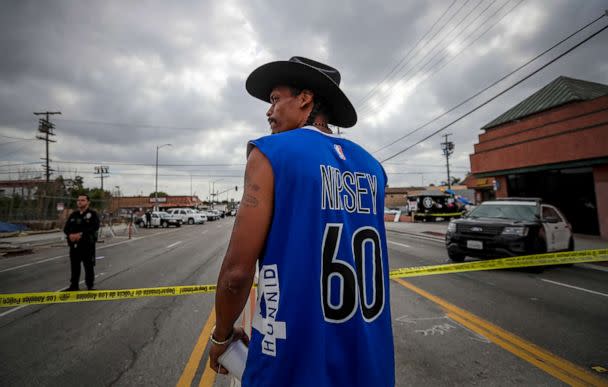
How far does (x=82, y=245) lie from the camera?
20.3 ft

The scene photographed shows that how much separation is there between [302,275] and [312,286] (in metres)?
0.05

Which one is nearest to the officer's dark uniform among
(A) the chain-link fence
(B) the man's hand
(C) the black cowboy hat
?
(C) the black cowboy hat

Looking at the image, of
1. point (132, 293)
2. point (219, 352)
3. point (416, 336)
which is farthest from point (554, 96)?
point (219, 352)

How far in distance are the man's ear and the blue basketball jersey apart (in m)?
0.29

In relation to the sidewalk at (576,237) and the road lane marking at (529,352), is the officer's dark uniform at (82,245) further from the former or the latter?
the sidewalk at (576,237)

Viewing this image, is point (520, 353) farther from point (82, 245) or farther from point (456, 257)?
point (82, 245)

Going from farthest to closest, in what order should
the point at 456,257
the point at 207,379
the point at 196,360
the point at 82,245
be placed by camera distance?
the point at 456,257, the point at 82,245, the point at 196,360, the point at 207,379

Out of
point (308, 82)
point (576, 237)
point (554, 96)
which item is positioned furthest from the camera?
point (554, 96)

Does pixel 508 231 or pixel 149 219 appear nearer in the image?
pixel 508 231

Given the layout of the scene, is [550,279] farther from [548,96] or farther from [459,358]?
[548,96]

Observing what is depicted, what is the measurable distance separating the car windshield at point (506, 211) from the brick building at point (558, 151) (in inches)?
360

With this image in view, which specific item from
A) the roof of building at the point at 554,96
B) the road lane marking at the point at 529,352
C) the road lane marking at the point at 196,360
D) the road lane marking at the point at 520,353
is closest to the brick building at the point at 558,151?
the roof of building at the point at 554,96

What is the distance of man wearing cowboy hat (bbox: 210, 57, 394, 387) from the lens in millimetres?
982

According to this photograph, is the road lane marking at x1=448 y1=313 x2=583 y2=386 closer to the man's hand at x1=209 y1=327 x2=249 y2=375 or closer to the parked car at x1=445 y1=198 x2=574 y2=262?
the man's hand at x1=209 y1=327 x2=249 y2=375
